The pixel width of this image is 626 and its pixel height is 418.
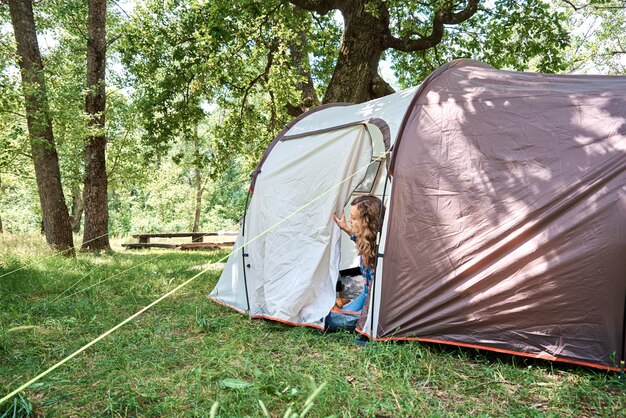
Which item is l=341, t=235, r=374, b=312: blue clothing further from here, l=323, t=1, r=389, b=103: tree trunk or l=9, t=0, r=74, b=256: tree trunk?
l=9, t=0, r=74, b=256: tree trunk

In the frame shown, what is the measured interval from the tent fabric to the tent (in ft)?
0.05

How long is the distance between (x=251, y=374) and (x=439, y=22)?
6.60m

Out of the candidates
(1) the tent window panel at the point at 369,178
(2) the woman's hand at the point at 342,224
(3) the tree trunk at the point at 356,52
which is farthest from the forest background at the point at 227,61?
(2) the woman's hand at the point at 342,224

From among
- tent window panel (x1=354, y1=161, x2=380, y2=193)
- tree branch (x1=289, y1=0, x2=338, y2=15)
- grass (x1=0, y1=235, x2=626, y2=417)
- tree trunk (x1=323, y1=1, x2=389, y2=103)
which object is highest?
tree branch (x1=289, y1=0, x2=338, y2=15)

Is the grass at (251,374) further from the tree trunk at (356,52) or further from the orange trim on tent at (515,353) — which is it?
the tree trunk at (356,52)

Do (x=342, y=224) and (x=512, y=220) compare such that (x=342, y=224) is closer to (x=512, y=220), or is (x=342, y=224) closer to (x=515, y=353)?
(x=512, y=220)

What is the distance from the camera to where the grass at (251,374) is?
2.43 m

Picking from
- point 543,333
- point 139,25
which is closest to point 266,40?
point 139,25

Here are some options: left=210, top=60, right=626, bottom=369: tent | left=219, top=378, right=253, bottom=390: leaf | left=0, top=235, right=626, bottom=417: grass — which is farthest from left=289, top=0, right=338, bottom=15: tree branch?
left=219, top=378, right=253, bottom=390: leaf

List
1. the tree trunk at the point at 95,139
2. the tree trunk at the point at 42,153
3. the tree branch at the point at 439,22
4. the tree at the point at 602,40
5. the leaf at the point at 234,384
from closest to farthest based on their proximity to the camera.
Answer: the leaf at the point at 234,384 → the tree trunk at the point at 42,153 → the tree branch at the point at 439,22 → the tree trunk at the point at 95,139 → the tree at the point at 602,40

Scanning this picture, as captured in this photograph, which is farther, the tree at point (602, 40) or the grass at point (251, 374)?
the tree at point (602, 40)

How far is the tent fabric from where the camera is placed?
12.8 feet

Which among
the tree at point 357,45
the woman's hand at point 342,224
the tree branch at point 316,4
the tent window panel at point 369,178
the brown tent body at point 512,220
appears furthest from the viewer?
the tree branch at point 316,4

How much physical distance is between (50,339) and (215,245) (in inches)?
341
